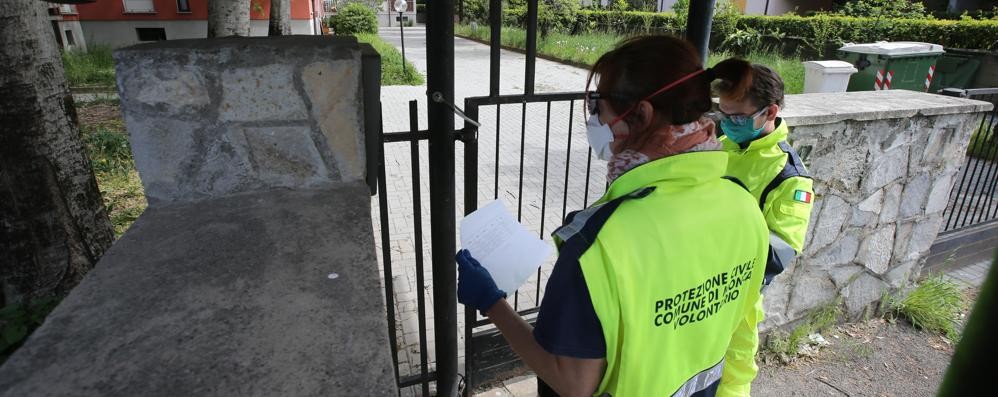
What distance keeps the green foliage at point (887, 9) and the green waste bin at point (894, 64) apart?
6.23 m

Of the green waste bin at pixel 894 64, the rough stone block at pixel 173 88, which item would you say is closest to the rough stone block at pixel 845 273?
the rough stone block at pixel 173 88

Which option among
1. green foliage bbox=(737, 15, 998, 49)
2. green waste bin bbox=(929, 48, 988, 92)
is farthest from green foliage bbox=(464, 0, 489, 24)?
green waste bin bbox=(929, 48, 988, 92)

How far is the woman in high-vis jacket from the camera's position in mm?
1203

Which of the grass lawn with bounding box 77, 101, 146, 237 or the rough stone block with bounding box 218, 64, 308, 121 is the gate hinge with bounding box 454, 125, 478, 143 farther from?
the grass lawn with bounding box 77, 101, 146, 237

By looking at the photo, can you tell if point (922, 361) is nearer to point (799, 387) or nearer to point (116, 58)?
point (799, 387)

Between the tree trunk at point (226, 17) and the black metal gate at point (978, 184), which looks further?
the tree trunk at point (226, 17)

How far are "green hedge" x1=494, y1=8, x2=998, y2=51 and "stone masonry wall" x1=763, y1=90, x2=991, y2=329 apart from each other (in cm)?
699

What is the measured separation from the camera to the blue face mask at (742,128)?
224cm

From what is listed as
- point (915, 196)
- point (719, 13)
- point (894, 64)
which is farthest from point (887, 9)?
point (915, 196)

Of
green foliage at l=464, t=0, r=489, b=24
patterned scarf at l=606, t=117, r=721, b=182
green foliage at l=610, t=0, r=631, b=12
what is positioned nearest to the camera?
patterned scarf at l=606, t=117, r=721, b=182

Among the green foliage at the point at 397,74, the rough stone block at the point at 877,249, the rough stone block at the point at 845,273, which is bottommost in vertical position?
the green foliage at the point at 397,74

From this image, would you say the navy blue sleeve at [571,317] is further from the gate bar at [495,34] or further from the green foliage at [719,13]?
the green foliage at [719,13]

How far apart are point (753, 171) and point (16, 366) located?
2.30 m

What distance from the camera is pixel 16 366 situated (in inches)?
39.3
